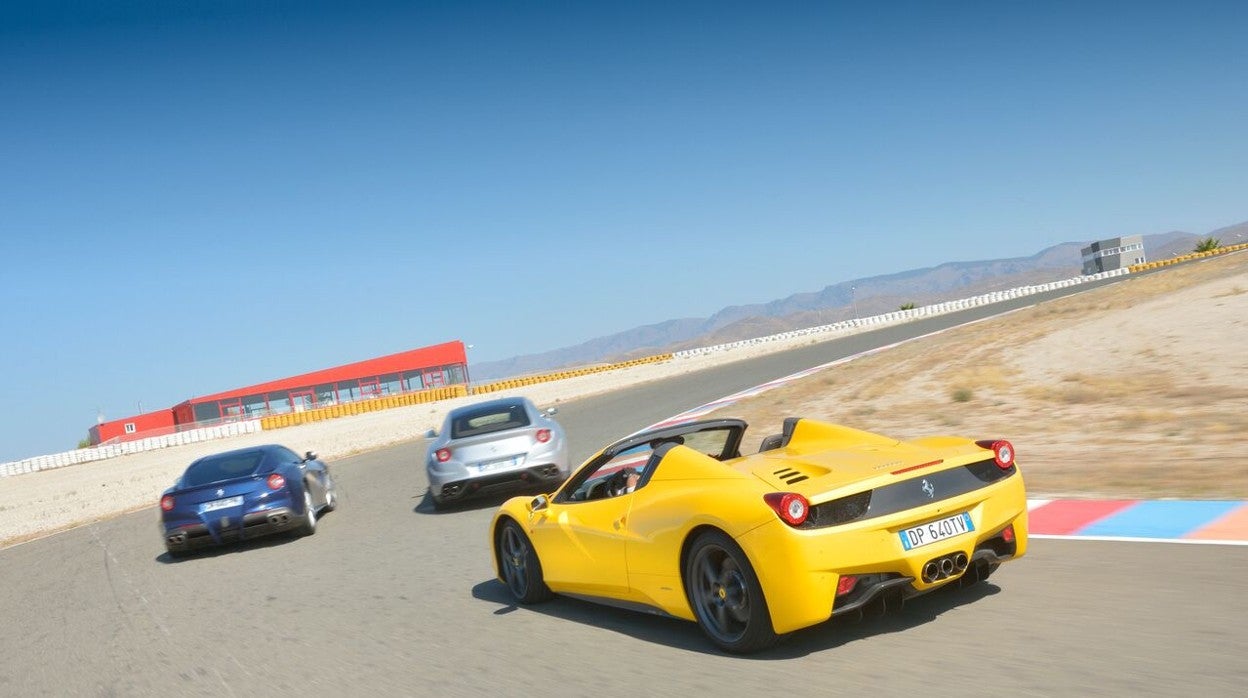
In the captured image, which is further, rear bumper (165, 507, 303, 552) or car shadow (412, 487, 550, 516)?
car shadow (412, 487, 550, 516)

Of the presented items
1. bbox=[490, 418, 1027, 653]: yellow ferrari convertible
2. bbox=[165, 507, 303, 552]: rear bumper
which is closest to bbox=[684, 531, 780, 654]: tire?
bbox=[490, 418, 1027, 653]: yellow ferrari convertible

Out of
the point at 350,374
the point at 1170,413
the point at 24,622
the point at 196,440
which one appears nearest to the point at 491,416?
the point at 24,622

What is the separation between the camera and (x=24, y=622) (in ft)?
29.6

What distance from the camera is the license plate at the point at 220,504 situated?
440 inches

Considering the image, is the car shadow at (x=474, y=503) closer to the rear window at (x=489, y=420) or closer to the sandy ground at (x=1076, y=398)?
the rear window at (x=489, y=420)

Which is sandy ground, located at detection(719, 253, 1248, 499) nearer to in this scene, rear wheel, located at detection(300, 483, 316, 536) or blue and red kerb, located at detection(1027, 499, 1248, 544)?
blue and red kerb, located at detection(1027, 499, 1248, 544)

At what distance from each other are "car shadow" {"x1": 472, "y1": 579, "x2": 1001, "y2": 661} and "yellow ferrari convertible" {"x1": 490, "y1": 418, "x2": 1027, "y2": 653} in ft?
0.57

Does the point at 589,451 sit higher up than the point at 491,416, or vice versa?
the point at 491,416

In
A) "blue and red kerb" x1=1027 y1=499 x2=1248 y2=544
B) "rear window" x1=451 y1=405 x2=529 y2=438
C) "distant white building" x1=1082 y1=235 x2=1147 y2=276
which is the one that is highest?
"distant white building" x1=1082 y1=235 x2=1147 y2=276

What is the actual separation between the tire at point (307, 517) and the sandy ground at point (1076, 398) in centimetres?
662

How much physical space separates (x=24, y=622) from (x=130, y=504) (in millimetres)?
14346

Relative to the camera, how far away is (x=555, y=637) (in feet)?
19.2

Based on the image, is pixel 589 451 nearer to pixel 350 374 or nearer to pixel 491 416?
pixel 491 416

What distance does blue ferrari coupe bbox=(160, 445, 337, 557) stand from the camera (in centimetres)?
1116
